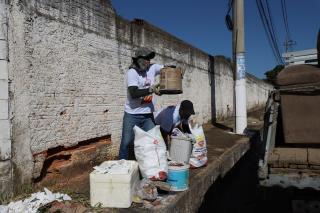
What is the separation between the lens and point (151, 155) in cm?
403

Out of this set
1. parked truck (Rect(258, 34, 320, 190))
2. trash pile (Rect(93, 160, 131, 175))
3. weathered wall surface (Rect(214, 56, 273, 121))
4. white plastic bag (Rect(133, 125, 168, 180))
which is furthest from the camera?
weathered wall surface (Rect(214, 56, 273, 121))

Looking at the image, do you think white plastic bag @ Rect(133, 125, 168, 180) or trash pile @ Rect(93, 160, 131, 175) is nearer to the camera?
trash pile @ Rect(93, 160, 131, 175)

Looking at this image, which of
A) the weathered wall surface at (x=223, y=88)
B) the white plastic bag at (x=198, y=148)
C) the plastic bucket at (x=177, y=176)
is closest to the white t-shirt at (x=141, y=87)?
the white plastic bag at (x=198, y=148)

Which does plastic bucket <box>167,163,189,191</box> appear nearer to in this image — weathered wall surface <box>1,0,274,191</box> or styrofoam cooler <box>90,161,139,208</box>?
styrofoam cooler <box>90,161,139,208</box>

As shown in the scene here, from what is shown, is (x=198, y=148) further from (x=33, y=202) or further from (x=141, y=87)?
(x=33, y=202)

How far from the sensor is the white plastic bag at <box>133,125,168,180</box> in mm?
3988

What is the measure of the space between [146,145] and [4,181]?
149 cm

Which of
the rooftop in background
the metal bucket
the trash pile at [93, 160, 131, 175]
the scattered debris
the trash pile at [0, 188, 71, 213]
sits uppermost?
the rooftop in background

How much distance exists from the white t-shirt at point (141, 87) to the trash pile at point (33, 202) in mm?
1452

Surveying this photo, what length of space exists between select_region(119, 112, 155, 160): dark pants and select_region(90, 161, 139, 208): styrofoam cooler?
1.15m

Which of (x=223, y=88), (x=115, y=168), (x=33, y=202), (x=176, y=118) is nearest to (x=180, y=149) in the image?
(x=176, y=118)

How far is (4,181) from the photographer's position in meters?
3.70

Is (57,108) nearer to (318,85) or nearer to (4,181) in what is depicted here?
(4,181)

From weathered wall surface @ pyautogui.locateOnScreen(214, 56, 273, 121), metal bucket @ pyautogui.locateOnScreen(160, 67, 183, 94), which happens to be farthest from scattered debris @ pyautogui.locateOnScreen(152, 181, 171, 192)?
weathered wall surface @ pyautogui.locateOnScreen(214, 56, 273, 121)
